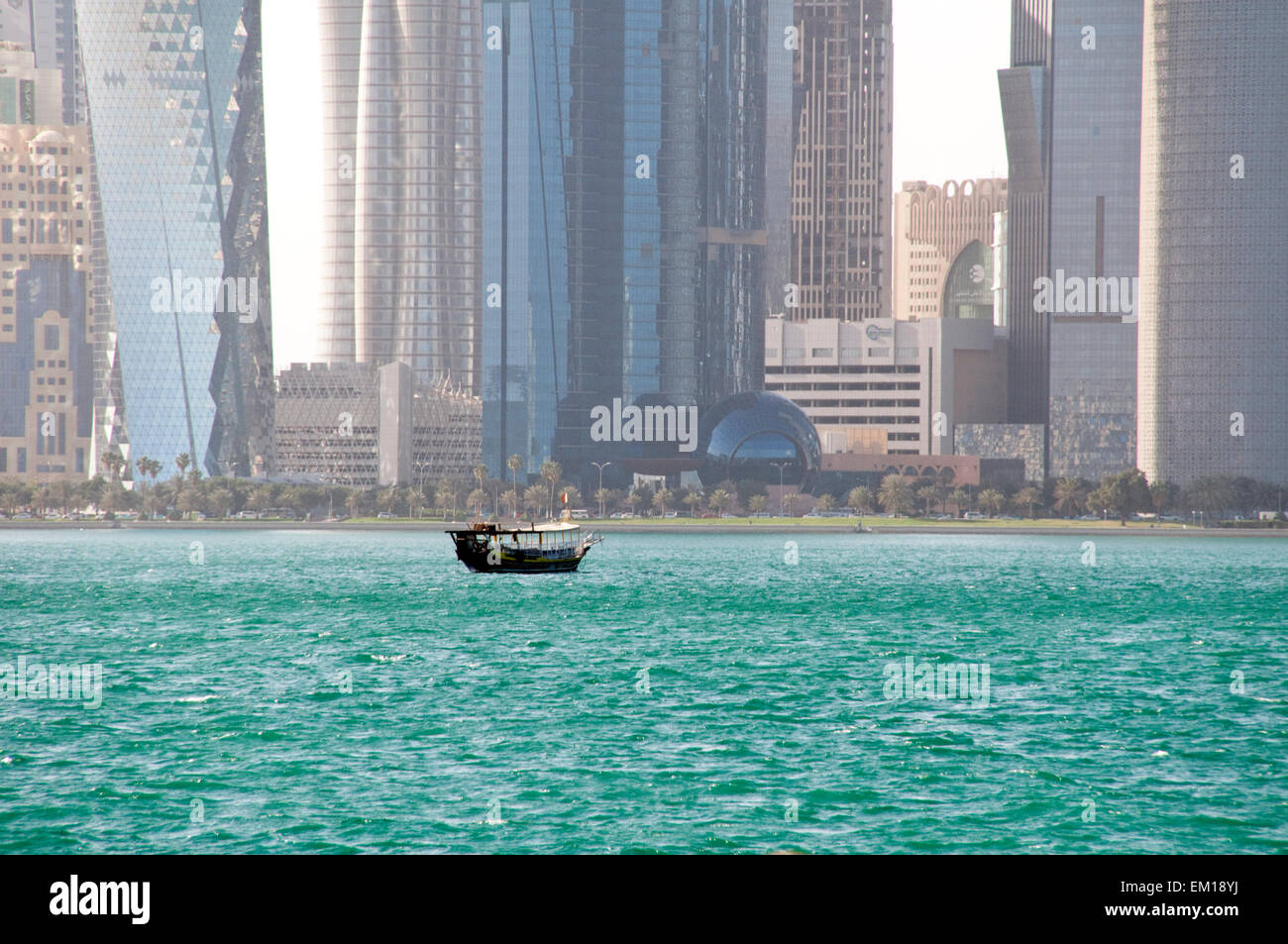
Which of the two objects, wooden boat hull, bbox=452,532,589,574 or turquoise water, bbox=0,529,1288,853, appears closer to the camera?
turquoise water, bbox=0,529,1288,853

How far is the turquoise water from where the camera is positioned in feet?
144

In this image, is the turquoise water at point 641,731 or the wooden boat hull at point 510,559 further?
the wooden boat hull at point 510,559

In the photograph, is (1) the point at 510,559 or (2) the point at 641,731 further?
(1) the point at 510,559

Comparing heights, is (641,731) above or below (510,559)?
Result: above

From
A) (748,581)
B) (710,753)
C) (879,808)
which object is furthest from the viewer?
(748,581)

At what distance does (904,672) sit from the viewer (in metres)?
83.6

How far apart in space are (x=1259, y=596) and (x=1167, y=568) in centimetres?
4783

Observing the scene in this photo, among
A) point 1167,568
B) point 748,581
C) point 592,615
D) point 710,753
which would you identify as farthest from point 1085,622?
point 1167,568

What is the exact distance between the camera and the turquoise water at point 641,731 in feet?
144

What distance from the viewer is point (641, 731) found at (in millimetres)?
61688
